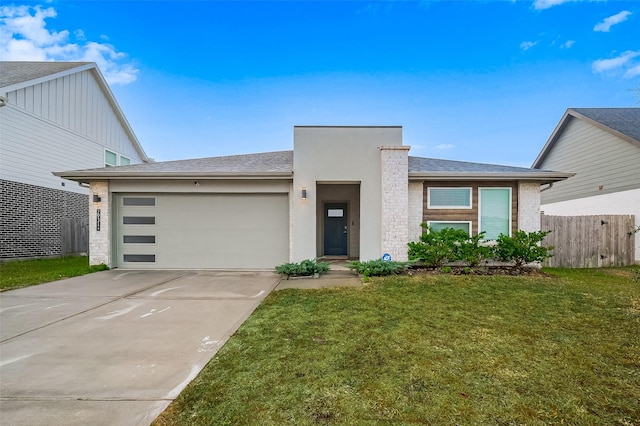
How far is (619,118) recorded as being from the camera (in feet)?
39.0

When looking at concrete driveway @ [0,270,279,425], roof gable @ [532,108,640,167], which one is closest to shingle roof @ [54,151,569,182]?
concrete driveway @ [0,270,279,425]

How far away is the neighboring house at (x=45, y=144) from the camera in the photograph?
1027cm

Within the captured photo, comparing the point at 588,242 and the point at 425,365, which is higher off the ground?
the point at 588,242

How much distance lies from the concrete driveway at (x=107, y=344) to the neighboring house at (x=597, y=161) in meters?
12.6

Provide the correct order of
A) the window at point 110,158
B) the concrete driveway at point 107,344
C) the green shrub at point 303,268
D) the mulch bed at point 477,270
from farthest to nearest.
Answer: the window at point 110,158 < the mulch bed at point 477,270 < the green shrub at point 303,268 < the concrete driveway at point 107,344

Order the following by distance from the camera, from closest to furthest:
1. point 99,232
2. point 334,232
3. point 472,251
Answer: point 472,251
point 99,232
point 334,232

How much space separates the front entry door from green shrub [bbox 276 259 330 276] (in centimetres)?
335

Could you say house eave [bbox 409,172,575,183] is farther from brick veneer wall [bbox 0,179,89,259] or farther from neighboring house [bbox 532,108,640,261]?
brick veneer wall [bbox 0,179,89,259]

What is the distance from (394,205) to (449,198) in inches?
67.2

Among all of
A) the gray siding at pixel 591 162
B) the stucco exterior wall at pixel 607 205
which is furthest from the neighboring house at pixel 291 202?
the gray siding at pixel 591 162

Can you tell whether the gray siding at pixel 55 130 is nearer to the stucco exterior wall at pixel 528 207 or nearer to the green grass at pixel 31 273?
the green grass at pixel 31 273

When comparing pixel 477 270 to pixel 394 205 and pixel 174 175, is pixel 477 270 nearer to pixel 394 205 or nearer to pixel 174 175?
pixel 394 205

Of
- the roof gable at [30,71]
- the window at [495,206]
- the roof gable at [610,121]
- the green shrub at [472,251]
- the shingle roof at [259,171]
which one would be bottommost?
the green shrub at [472,251]

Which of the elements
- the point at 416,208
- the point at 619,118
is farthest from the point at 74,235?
the point at 619,118
